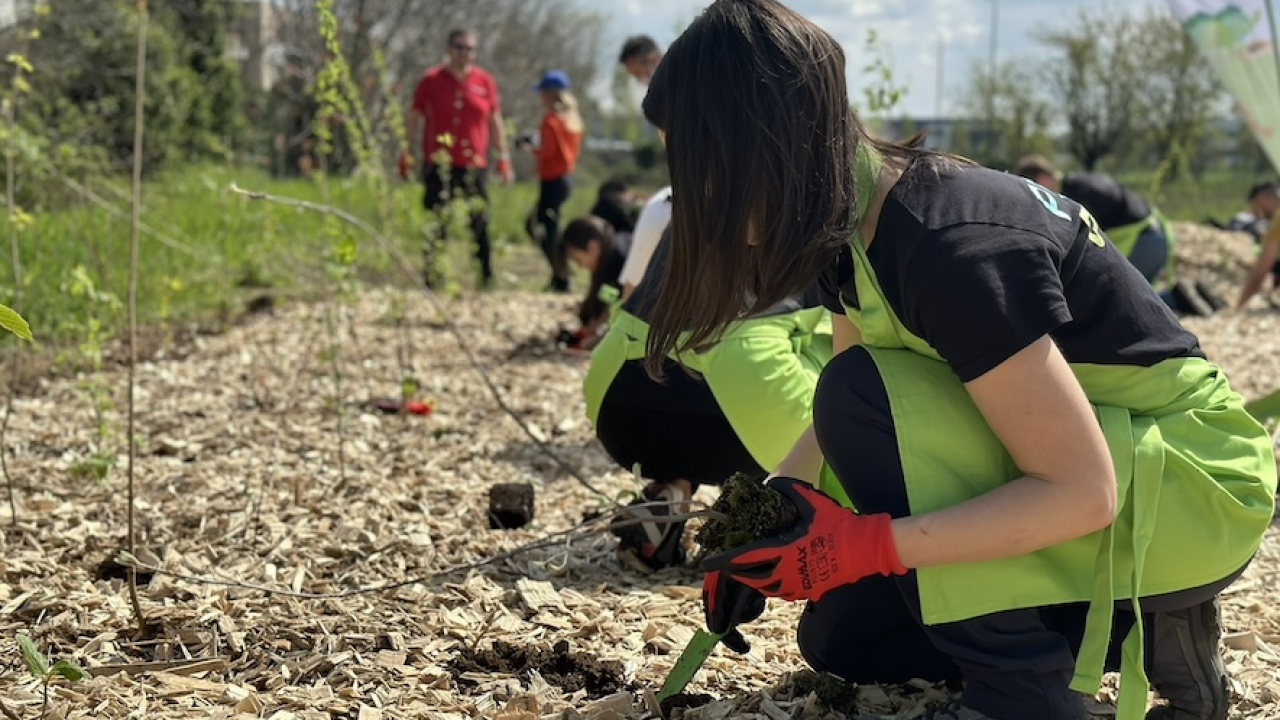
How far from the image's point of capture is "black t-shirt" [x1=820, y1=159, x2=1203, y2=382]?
147 centimetres

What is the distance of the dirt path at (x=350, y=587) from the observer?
6.56 ft

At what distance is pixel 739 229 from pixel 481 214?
5842 mm

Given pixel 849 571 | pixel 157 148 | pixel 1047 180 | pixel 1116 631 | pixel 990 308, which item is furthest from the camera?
pixel 157 148

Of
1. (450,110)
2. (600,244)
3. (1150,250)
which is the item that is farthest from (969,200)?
(450,110)

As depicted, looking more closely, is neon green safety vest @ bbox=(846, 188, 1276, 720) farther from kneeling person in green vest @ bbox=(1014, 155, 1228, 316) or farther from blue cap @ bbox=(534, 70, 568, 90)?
blue cap @ bbox=(534, 70, 568, 90)

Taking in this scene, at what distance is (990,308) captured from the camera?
1.46 metres

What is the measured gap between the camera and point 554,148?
8.06m

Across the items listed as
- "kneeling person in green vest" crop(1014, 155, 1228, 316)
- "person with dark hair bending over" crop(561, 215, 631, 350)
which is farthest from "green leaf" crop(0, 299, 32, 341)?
"kneeling person in green vest" crop(1014, 155, 1228, 316)

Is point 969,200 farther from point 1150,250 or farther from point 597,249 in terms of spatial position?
point 1150,250

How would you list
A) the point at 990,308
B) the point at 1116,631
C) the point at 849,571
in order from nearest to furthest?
the point at 990,308
the point at 849,571
the point at 1116,631

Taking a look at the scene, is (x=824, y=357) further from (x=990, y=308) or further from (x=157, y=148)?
(x=157, y=148)

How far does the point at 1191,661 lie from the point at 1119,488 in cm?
35

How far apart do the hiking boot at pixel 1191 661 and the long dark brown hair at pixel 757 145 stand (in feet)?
2.39

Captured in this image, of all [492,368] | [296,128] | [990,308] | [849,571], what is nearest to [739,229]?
[990,308]
